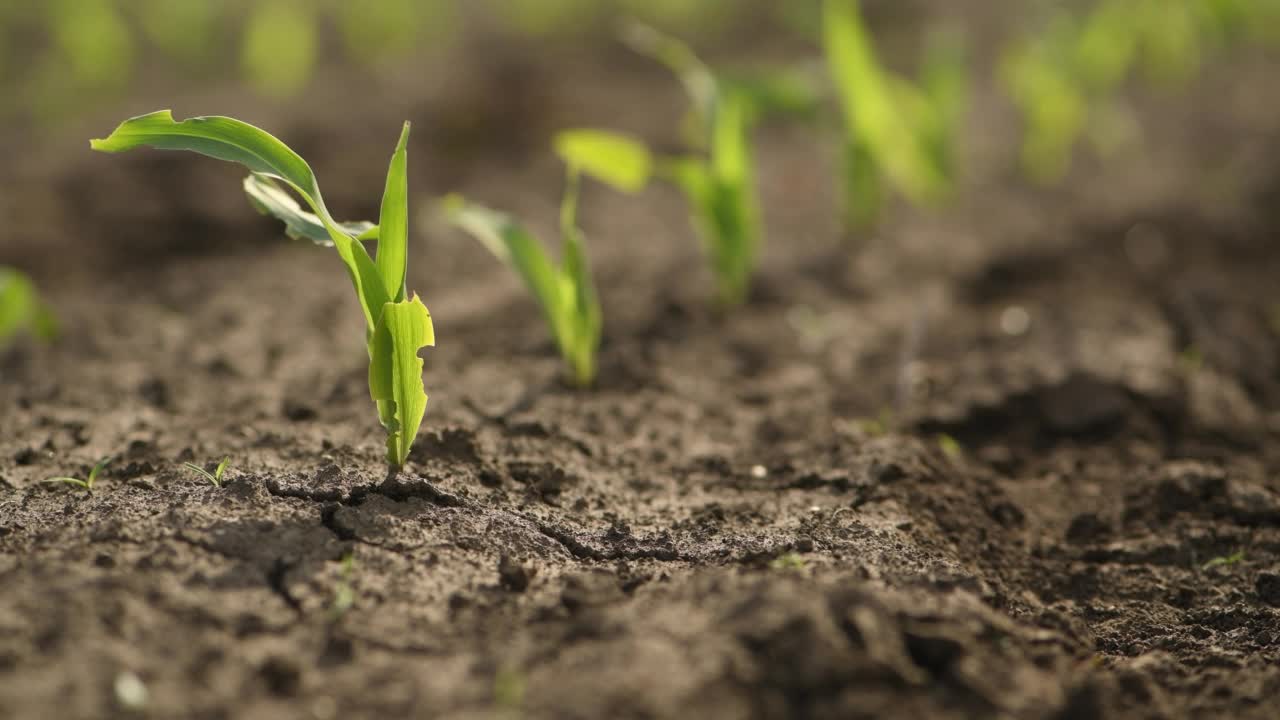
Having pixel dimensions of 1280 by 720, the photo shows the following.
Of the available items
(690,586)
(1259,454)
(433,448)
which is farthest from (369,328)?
(1259,454)

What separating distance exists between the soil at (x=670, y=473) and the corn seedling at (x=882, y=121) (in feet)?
0.60

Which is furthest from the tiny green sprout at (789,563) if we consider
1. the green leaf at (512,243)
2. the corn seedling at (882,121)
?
the corn seedling at (882,121)

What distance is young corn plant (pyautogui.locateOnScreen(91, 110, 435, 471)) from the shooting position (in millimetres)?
1418

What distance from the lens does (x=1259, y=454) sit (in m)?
2.04

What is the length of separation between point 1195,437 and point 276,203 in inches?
70.2

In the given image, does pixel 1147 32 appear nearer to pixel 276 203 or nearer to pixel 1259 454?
pixel 1259 454

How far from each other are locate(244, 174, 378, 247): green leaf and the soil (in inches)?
14.7

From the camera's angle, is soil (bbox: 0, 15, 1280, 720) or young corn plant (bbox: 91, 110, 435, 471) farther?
young corn plant (bbox: 91, 110, 435, 471)

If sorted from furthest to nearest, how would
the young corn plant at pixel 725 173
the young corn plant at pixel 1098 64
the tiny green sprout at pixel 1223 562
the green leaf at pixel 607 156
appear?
the young corn plant at pixel 1098 64
the young corn plant at pixel 725 173
the green leaf at pixel 607 156
the tiny green sprout at pixel 1223 562

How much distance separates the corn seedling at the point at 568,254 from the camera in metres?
1.93

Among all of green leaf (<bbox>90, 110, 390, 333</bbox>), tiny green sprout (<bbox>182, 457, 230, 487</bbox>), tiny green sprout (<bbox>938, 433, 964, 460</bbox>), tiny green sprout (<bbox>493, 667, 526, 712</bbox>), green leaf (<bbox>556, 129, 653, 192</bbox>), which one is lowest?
tiny green sprout (<bbox>493, 667, 526, 712</bbox>)

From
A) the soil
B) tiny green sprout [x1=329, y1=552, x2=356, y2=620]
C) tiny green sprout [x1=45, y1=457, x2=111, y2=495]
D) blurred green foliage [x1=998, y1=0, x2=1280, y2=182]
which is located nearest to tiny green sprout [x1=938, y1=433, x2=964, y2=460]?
the soil

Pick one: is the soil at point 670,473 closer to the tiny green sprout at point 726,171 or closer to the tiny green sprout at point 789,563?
the tiny green sprout at point 789,563

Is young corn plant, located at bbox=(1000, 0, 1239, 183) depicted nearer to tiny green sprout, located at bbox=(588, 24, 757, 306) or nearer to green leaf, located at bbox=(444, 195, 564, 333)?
tiny green sprout, located at bbox=(588, 24, 757, 306)
